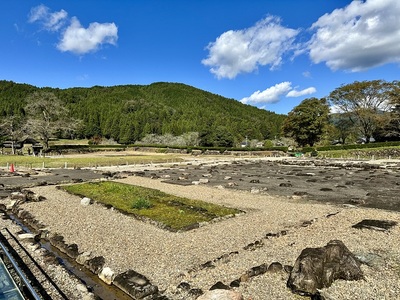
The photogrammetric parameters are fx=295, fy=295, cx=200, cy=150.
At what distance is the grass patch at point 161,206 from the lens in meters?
11.6

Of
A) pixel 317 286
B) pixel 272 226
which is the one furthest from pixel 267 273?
pixel 272 226

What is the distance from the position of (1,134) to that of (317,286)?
78.6 meters

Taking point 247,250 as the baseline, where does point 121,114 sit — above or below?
above

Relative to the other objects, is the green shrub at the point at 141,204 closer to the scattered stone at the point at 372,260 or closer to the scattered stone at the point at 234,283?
the scattered stone at the point at 234,283

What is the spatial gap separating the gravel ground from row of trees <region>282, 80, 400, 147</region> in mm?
51066

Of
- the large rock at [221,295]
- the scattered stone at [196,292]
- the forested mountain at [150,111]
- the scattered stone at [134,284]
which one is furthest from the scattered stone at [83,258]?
the forested mountain at [150,111]

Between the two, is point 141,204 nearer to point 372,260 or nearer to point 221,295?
point 221,295

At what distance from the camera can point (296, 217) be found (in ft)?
39.5

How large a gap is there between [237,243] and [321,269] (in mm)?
3134

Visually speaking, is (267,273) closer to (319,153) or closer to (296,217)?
(296,217)

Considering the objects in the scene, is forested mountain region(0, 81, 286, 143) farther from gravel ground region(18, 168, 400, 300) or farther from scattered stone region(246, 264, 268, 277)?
scattered stone region(246, 264, 268, 277)

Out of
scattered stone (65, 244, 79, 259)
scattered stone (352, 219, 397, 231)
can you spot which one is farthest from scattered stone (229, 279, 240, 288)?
scattered stone (352, 219, 397, 231)

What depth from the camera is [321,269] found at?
20.5ft

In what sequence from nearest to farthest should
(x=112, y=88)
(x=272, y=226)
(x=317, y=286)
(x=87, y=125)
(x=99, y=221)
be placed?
1. (x=317, y=286)
2. (x=272, y=226)
3. (x=99, y=221)
4. (x=87, y=125)
5. (x=112, y=88)
